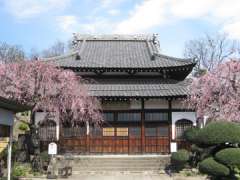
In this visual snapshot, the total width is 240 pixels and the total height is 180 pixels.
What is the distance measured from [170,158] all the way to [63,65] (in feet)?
33.0

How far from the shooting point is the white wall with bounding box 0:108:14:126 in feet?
52.0

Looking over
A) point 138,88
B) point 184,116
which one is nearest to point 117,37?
point 138,88

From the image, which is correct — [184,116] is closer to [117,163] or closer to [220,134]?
[117,163]

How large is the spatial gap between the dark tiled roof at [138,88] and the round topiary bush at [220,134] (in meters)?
10.6

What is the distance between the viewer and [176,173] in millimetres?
25891

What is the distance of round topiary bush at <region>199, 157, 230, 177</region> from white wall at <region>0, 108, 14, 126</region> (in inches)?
317

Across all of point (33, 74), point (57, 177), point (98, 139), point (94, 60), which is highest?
point (94, 60)

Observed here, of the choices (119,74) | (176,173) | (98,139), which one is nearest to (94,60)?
(119,74)

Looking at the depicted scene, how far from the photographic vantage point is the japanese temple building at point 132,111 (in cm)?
2986

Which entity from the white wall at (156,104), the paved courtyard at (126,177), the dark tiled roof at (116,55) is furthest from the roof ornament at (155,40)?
the paved courtyard at (126,177)

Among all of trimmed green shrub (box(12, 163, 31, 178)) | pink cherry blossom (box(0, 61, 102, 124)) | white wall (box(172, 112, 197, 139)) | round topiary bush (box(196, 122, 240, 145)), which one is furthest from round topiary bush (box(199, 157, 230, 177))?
white wall (box(172, 112, 197, 139))

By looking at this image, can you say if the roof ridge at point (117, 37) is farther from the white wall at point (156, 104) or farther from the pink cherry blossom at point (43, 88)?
the pink cherry blossom at point (43, 88)

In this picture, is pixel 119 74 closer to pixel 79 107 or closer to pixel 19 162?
pixel 79 107

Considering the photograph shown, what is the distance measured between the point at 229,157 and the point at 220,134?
1103 mm
